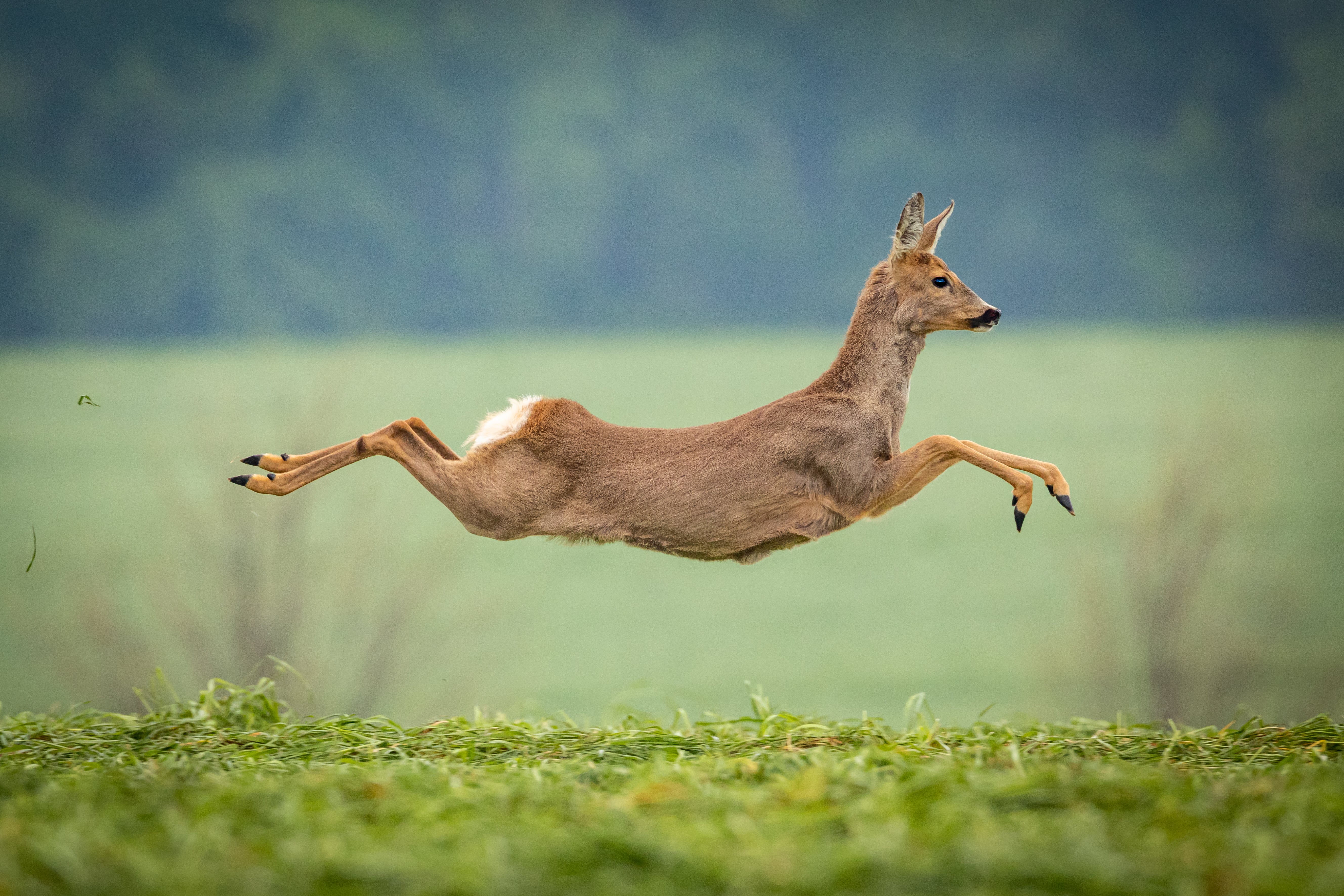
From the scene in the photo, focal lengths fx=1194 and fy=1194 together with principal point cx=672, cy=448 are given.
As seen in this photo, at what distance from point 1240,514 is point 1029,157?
10.3 meters

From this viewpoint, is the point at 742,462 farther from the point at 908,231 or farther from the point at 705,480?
the point at 908,231

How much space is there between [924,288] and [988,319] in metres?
0.34

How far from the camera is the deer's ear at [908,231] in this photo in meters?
5.80

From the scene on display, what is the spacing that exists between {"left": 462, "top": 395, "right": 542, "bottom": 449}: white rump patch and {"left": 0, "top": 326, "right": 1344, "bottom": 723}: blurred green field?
46.8 feet

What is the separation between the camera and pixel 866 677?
24.0 metres

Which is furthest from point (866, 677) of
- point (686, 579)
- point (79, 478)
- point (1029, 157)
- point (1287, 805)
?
point (1287, 805)

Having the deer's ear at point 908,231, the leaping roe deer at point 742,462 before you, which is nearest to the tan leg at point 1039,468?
the leaping roe deer at point 742,462

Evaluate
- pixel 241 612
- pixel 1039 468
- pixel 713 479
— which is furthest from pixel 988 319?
pixel 241 612

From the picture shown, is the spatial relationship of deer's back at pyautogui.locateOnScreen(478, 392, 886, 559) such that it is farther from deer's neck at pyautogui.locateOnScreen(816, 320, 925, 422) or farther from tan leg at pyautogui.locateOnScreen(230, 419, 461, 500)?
tan leg at pyautogui.locateOnScreen(230, 419, 461, 500)

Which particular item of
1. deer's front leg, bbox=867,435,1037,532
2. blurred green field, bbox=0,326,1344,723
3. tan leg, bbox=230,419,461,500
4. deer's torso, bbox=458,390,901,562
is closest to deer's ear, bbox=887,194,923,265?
deer's torso, bbox=458,390,901,562

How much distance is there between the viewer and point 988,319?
19.0ft

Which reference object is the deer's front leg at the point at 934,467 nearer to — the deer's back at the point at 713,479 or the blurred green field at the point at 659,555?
the deer's back at the point at 713,479

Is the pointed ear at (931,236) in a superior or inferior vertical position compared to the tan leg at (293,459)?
superior

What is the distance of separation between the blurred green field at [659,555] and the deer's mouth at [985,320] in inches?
583
